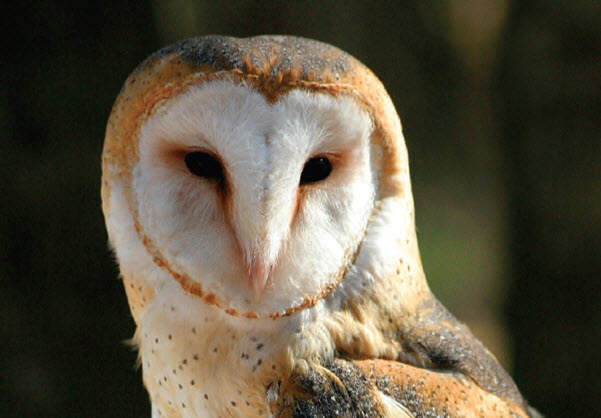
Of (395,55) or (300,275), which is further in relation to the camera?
(395,55)

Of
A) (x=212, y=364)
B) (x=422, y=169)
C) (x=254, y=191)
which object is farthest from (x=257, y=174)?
(x=422, y=169)

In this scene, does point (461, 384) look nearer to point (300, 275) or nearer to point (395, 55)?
point (300, 275)

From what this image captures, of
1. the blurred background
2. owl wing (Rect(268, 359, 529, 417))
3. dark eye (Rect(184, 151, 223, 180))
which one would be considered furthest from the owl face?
the blurred background

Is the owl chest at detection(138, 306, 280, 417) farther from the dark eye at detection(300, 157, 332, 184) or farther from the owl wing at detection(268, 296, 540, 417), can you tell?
the dark eye at detection(300, 157, 332, 184)

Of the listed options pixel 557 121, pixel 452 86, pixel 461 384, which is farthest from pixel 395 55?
pixel 461 384

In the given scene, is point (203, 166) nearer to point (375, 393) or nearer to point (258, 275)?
point (258, 275)
